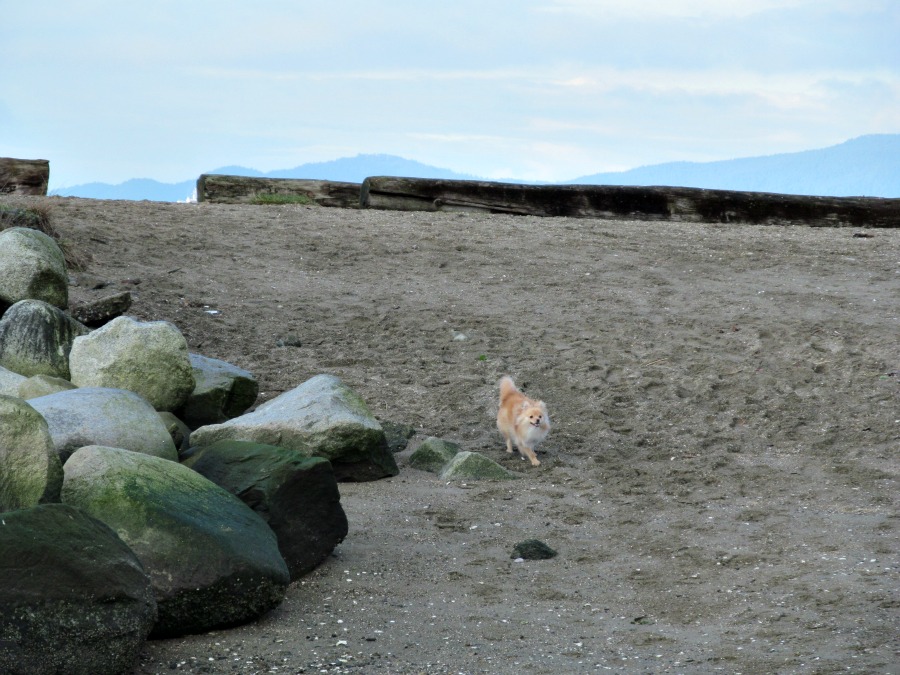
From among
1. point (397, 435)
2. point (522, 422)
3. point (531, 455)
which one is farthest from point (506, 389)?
point (397, 435)

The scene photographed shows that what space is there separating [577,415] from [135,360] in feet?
12.1

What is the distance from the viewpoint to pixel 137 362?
8031 millimetres

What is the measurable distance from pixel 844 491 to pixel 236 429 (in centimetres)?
419

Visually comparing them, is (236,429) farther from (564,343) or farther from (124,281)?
(124,281)

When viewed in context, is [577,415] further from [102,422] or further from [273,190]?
[273,190]

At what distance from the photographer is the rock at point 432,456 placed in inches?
326

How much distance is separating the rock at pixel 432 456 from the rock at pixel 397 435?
8.9 inches

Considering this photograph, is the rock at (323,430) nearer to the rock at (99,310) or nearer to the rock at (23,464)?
the rock at (23,464)

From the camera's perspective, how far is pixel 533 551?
21.3 ft

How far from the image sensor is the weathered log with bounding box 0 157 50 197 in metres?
15.8

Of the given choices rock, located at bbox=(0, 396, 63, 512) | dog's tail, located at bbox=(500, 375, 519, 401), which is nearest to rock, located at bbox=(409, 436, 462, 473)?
dog's tail, located at bbox=(500, 375, 519, 401)

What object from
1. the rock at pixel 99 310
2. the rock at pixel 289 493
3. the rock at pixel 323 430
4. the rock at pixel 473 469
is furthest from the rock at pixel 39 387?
the rock at pixel 473 469

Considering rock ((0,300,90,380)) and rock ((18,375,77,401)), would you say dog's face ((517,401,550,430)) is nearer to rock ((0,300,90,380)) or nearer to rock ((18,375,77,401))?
rock ((18,375,77,401))

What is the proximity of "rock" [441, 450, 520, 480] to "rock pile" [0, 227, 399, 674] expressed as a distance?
0.44 metres
